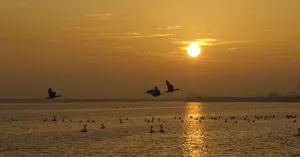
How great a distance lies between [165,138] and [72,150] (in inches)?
648

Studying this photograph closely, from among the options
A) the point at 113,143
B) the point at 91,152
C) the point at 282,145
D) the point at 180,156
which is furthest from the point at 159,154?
the point at 282,145

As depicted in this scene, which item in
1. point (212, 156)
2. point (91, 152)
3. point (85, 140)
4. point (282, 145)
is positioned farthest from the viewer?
point (85, 140)

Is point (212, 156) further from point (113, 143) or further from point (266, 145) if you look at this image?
point (113, 143)

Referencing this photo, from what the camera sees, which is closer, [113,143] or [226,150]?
[226,150]

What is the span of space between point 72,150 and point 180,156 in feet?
37.7

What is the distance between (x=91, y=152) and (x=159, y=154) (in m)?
6.80

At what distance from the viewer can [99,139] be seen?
62.2 metres

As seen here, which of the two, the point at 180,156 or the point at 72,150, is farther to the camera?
the point at 72,150

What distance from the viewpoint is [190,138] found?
2539 inches

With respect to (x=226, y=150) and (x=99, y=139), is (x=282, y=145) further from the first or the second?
(x=99, y=139)

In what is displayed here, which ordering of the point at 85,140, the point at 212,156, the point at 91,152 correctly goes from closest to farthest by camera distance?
1. the point at 212,156
2. the point at 91,152
3. the point at 85,140

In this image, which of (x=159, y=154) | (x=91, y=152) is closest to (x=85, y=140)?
(x=91, y=152)

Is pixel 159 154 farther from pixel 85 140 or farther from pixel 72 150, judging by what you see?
pixel 85 140

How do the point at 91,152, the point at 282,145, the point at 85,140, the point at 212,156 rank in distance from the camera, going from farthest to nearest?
the point at 85,140, the point at 282,145, the point at 91,152, the point at 212,156
